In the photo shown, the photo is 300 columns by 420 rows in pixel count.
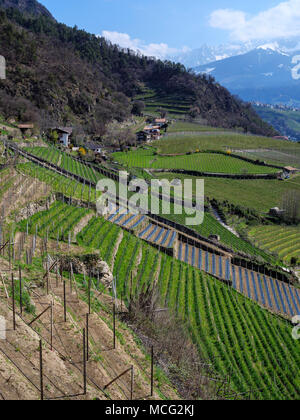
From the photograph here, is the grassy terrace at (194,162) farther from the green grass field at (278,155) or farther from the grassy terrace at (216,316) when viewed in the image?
the grassy terrace at (216,316)

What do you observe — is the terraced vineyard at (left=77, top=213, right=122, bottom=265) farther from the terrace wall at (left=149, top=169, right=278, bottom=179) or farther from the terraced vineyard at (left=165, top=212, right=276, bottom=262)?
the terrace wall at (left=149, top=169, right=278, bottom=179)

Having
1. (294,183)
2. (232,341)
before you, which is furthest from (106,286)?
(294,183)

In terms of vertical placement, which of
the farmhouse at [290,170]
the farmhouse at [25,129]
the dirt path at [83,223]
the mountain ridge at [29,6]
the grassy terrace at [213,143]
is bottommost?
the dirt path at [83,223]

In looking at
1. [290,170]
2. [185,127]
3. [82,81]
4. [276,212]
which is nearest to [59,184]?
[276,212]

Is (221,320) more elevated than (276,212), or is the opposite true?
(276,212)

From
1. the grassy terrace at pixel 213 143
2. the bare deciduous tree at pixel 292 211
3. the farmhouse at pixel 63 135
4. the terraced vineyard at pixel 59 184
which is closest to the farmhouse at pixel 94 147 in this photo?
the farmhouse at pixel 63 135

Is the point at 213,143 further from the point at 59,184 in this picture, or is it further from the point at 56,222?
the point at 56,222
